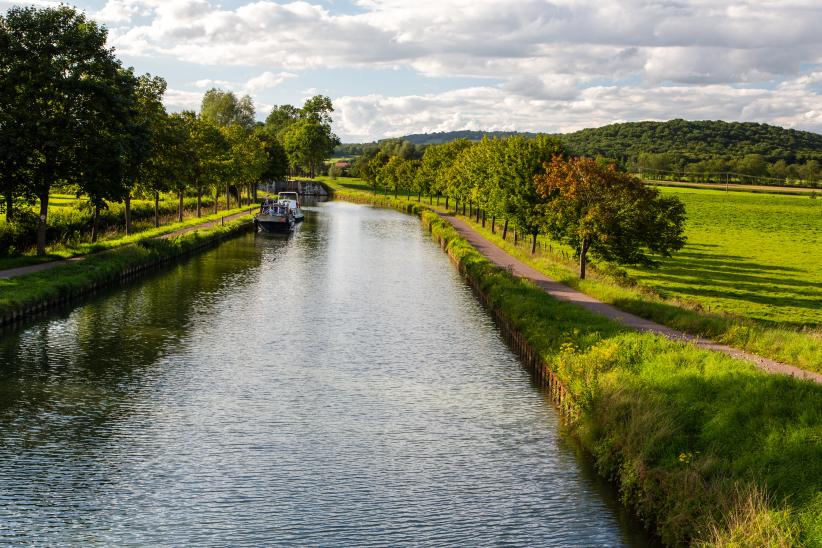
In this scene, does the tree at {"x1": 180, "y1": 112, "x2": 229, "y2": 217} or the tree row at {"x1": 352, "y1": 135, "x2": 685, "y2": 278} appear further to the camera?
the tree at {"x1": 180, "y1": 112, "x2": 229, "y2": 217}

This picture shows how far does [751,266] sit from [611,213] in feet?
83.7

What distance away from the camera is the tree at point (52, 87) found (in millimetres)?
48094

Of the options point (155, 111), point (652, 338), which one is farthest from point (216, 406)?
point (155, 111)

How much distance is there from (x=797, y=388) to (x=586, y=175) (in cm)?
3097

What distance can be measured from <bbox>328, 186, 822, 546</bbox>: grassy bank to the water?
1.21 meters

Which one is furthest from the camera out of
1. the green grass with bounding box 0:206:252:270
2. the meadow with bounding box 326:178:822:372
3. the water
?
the green grass with bounding box 0:206:252:270

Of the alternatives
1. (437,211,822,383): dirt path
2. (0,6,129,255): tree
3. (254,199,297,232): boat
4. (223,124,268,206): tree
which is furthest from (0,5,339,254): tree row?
(223,124,268,206): tree

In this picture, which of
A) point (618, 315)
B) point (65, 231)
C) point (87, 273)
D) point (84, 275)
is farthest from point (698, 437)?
point (65, 231)

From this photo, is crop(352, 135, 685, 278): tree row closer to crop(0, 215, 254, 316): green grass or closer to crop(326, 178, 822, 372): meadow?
crop(326, 178, 822, 372): meadow

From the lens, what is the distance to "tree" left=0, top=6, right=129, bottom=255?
48.1m

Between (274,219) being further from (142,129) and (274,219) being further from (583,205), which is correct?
(583,205)

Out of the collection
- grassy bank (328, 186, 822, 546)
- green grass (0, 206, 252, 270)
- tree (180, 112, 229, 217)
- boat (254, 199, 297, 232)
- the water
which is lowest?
the water

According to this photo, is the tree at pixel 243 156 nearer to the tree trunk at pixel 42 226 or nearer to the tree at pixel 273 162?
the tree at pixel 273 162

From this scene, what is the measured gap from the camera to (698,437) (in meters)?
19.0
